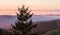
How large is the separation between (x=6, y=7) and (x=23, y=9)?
656mm

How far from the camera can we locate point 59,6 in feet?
11.3

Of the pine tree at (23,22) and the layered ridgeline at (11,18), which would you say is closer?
the layered ridgeline at (11,18)

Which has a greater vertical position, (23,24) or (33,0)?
(33,0)

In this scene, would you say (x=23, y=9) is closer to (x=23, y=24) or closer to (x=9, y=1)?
(x=23, y=24)

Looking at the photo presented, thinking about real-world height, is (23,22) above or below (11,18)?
below

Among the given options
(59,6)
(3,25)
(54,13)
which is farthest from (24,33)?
(59,6)

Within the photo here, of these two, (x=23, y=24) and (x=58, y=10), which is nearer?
(x=58, y=10)

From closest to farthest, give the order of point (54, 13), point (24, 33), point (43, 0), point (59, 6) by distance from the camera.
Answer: point (43, 0) < point (59, 6) < point (54, 13) < point (24, 33)

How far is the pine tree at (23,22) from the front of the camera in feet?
13.2

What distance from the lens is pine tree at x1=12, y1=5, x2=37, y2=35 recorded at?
4.04 metres

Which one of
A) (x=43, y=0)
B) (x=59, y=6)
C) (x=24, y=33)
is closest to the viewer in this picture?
(x=43, y=0)

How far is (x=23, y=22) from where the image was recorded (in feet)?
13.4

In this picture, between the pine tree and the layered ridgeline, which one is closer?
the layered ridgeline

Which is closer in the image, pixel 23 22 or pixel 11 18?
pixel 11 18
